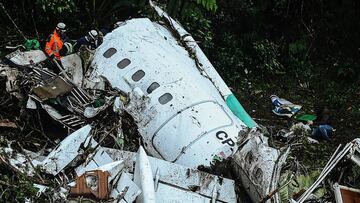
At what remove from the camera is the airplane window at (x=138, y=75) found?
10.7 m

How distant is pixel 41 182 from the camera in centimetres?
887

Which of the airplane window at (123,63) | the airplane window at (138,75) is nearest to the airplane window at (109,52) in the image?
the airplane window at (123,63)

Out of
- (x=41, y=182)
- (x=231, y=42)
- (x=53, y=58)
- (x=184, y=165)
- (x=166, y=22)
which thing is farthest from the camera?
(x=231, y=42)

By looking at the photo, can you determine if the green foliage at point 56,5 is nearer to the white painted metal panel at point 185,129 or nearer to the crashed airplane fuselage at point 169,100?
the crashed airplane fuselage at point 169,100

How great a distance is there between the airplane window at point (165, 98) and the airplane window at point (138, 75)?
608mm

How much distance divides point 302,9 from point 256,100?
2.97 meters

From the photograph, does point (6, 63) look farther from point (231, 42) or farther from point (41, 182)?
point (231, 42)

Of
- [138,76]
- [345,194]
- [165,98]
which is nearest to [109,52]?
[138,76]

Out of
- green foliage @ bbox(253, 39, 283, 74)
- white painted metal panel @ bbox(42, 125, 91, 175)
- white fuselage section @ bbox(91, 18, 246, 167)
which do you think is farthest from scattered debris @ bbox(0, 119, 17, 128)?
green foliage @ bbox(253, 39, 283, 74)

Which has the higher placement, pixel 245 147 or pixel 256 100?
pixel 245 147

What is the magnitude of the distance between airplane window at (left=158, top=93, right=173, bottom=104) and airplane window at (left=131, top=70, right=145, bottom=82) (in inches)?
23.9

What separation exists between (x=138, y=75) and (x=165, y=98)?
0.74 m

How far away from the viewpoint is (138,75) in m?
10.7

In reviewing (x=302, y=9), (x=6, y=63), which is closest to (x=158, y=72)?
(x=6, y=63)
